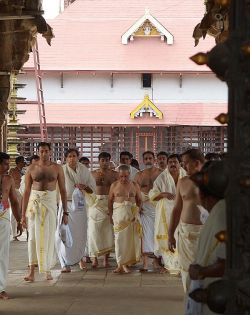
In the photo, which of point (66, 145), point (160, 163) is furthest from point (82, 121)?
point (160, 163)

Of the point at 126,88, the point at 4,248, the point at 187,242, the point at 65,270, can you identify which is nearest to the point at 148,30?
the point at 126,88

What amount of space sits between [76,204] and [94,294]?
294cm

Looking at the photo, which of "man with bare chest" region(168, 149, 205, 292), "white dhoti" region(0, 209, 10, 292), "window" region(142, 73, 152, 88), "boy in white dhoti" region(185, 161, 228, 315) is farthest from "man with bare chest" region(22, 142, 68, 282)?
"window" region(142, 73, 152, 88)

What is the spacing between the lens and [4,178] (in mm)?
9250

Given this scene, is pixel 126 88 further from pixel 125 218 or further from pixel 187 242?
pixel 187 242

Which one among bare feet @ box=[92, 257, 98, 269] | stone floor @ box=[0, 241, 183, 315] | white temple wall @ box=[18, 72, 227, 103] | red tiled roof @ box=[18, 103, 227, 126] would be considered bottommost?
stone floor @ box=[0, 241, 183, 315]

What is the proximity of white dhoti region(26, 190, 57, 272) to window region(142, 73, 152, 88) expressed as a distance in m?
22.4

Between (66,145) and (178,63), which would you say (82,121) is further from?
(178,63)

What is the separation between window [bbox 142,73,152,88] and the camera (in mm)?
33094

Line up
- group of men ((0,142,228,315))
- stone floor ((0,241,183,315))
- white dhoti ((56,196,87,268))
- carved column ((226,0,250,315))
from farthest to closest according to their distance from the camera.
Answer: white dhoti ((56,196,87,268)), group of men ((0,142,228,315)), stone floor ((0,241,183,315)), carved column ((226,0,250,315))

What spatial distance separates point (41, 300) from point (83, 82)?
80.7ft

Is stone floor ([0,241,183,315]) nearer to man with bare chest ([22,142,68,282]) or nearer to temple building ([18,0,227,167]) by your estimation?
man with bare chest ([22,142,68,282])

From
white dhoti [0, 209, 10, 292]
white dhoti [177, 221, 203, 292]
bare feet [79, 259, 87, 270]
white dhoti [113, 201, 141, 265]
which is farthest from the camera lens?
bare feet [79, 259, 87, 270]

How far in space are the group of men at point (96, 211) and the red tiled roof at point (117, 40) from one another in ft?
63.7
